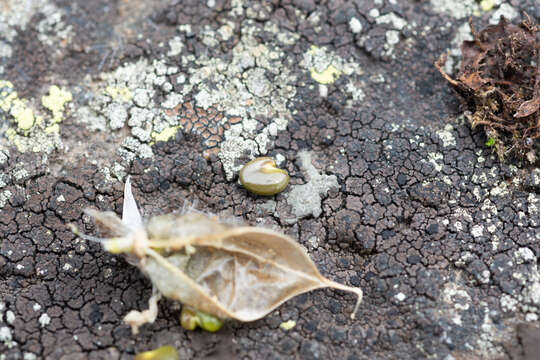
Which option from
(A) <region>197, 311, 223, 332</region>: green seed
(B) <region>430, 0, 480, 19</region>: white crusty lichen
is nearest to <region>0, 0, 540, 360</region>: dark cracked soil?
(B) <region>430, 0, 480, 19</region>: white crusty lichen

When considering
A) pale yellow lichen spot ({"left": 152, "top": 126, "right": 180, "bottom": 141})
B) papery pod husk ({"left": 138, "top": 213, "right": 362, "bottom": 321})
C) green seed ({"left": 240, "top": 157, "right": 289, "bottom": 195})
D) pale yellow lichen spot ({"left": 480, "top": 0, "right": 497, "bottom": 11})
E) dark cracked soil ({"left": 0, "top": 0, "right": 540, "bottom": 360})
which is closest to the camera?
papery pod husk ({"left": 138, "top": 213, "right": 362, "bottom": 321})

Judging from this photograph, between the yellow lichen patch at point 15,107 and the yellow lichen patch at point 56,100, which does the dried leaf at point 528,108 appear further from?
the yellow lichen patch at point 15,107

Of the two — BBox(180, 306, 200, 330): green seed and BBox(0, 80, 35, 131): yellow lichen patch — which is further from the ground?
BBox(0, 80, 35, 131): yellow lichen patch

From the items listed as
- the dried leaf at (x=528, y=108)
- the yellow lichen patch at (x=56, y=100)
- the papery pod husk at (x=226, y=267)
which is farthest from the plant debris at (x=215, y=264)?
the dried leaf at (x=528, y=108)

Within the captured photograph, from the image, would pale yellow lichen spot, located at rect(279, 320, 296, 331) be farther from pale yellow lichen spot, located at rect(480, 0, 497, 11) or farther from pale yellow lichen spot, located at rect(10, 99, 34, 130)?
pale yellow lichen spot, located at rect(480, 0, 497, 11)

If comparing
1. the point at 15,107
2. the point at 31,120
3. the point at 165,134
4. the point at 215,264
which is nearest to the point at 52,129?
the point at 31,120

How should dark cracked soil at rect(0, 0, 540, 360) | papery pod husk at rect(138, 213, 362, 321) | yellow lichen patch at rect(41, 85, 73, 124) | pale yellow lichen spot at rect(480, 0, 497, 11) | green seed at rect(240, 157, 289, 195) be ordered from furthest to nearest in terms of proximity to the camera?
pale yellow lichen spot at rect(480, 0, 497, 11) < yellow lichen patch at rect(41, 85, 73, 124) < green seed at rect(240, 157, 289, 195) < dark cracked soil at rect(0, 0, 540, 360) < papery pod husk at rect(138, 213, 362, 321)
